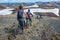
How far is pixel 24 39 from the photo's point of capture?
3.67 metres

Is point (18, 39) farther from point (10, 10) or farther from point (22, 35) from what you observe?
point (10, 10)

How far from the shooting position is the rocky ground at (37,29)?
151 inches

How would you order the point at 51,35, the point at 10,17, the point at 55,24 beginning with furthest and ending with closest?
the point at 10,17 → the point at 55,24 → the point at 51,35

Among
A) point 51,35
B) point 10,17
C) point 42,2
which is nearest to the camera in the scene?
point 51,35

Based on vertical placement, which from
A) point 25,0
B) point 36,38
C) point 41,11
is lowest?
point 36,38

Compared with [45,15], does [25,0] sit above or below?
above

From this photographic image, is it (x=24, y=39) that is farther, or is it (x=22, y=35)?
(x=22, y=35)

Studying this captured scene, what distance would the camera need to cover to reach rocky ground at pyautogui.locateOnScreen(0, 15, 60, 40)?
384 centimetres

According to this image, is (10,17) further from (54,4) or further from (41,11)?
(54,4)

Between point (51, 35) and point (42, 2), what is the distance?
82.3 inches

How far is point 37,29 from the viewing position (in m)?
4.52

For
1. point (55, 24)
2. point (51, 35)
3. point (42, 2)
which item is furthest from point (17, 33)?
point (42, 2)

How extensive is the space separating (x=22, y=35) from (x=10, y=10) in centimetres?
194

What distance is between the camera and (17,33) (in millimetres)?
4090
